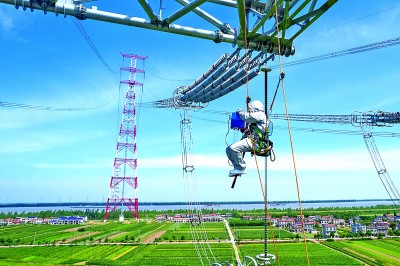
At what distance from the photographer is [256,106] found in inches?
170

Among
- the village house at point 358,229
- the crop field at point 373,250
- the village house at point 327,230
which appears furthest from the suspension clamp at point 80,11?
the village house at point 358,229

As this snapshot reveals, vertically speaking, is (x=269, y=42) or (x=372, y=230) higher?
(x=269, y=42)

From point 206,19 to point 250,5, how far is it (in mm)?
697

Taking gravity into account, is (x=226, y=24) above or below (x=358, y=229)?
above

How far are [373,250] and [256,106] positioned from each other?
1681 inches

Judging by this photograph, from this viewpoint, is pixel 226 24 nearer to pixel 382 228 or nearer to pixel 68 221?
pixel 382 228

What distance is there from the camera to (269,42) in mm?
5012

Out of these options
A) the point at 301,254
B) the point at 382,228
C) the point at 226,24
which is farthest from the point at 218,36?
the point at 382,228

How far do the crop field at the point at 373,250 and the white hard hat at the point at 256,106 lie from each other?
33554 mm

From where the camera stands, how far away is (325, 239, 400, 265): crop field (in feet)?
106

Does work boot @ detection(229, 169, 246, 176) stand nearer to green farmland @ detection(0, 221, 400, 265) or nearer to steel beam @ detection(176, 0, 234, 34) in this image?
steel beam @ detection(176, 0, 234, 34)

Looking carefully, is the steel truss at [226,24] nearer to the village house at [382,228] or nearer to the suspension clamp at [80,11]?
the suspension clamp at [80,11]

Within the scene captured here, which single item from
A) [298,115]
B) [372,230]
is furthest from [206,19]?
[372,230]

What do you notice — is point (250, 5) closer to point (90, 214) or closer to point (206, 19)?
point (206, 19)
